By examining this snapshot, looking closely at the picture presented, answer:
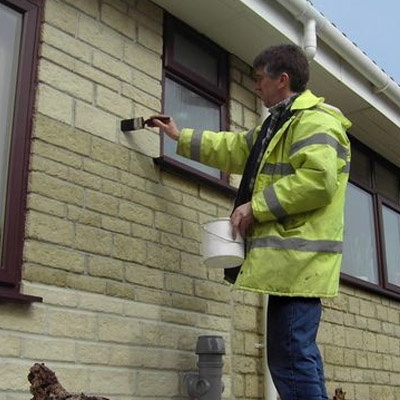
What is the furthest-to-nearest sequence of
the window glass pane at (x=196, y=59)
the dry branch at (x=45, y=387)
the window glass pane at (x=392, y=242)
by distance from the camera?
1. the window glass pane at (x=392, y=242)
2. the window glass pane at (x=196, y=59)
3. the dry branch at (x=45, y=387)

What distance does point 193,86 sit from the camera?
514 cm

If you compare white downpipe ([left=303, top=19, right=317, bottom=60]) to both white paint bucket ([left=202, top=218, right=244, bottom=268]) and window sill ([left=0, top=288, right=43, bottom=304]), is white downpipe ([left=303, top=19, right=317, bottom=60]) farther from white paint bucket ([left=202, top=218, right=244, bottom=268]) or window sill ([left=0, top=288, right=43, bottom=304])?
window sill ([left=0, top=288, right=43, bottom=304])

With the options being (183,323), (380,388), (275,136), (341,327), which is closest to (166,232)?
(183,323)

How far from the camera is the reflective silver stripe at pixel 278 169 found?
11.6ft

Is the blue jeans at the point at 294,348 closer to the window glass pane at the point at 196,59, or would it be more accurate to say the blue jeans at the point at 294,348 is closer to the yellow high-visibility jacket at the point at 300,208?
the yellow high-visibility jacket at the point at 300,208

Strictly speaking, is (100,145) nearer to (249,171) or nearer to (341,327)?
(249,171)

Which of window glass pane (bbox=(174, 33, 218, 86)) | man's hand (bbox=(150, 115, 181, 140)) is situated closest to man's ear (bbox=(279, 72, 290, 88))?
man's hand (bbox=(150, 115, 181, 140))

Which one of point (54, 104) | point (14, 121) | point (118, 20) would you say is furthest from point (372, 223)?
point (14, 121)

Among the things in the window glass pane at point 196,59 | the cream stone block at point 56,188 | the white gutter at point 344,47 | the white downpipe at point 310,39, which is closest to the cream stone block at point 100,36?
the window glass pane at point 196,59

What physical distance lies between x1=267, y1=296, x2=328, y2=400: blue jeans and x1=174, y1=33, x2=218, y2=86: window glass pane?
225 centimetres

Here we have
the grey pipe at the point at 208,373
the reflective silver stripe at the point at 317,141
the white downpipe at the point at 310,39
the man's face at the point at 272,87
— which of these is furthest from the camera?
the white downpipe at the point at 310,39

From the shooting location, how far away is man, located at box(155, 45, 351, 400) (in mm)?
3234

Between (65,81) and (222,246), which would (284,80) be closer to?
(222,246)

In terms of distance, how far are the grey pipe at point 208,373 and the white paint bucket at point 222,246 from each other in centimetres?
68
